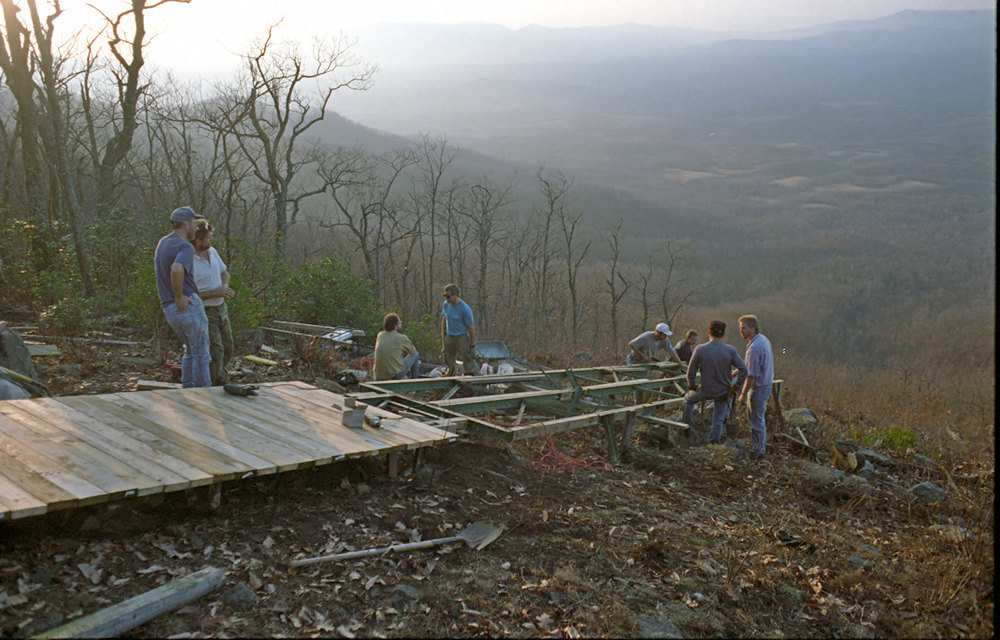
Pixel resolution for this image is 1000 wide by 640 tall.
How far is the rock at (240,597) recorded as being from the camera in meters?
3.98

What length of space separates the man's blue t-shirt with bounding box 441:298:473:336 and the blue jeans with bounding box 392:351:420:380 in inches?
41.9

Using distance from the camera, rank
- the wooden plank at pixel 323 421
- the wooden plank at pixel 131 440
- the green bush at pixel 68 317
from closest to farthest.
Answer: the wooden plank at pixel 131 440 → the wooden plank at pixel 323 421 → the green bush at pixel 68 317

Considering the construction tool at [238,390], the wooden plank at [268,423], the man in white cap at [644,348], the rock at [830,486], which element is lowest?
the rock at [830,486]

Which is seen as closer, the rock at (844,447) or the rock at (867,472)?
the rock at (867,472)

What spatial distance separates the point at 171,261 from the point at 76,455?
2306 millimetres

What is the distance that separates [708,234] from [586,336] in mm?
50164

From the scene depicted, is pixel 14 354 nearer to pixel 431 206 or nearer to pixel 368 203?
pixel 368 203

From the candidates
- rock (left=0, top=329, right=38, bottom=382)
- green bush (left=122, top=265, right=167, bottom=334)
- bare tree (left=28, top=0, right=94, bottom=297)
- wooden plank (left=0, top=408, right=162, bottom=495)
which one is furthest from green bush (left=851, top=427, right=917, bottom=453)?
bare tree (left=28, top=0, right=94, bottom=297)

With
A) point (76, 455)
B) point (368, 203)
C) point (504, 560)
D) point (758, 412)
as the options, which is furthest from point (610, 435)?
point (368, 203)

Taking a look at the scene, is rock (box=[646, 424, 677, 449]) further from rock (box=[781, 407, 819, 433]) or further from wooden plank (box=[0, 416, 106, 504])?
wooden plank (box=[0, 416, 106, 504])

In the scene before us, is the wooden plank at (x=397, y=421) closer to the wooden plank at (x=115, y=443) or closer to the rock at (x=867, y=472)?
the wooden plank at (x=115, y=443)

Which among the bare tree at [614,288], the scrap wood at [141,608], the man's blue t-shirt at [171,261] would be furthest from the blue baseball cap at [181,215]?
the bare tree at [614,288]

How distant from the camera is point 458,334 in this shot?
11.5 meters

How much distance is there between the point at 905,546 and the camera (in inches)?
270
